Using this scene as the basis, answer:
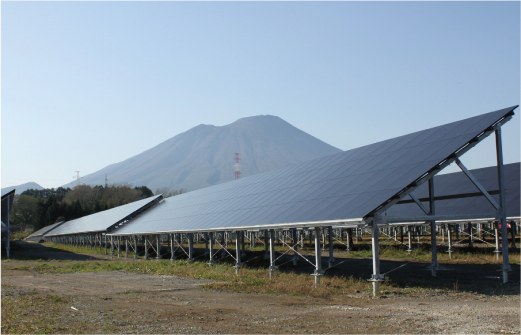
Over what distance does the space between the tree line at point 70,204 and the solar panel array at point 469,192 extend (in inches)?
3568

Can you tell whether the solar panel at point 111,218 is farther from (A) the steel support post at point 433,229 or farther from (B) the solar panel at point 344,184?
(A) the steel support post at point 433,229

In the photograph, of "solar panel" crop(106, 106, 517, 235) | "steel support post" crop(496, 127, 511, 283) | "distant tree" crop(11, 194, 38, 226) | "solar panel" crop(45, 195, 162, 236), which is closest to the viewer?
"solar panel" crop(106, 106, 517, 235)

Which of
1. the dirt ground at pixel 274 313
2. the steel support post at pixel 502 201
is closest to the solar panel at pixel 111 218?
the dirt ground at pixel 274 313

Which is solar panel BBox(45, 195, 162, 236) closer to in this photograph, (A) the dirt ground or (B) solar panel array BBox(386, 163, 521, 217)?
(B) solar panel array BBox(386, 163, 521, 217)

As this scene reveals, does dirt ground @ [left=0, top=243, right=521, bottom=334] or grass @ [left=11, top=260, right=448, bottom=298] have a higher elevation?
dirt ground @ [left=0, top=243, right=521, bottom=334]

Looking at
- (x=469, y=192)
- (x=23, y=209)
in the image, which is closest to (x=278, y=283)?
(x=469, y=192)

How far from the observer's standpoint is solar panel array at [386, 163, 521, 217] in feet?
102

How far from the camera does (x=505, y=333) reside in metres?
8.71

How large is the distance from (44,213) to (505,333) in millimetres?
122674

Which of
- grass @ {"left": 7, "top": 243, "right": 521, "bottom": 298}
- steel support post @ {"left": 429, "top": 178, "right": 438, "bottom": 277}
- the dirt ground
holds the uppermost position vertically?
steel support post @ {"left": 429, "top": 178, "right": 438, "bottom": 277}

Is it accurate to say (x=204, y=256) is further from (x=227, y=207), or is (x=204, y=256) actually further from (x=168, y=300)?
(x=168, y=300)

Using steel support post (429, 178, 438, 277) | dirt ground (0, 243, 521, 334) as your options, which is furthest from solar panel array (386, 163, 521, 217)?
dirt ground (0, 243, 521, 334)

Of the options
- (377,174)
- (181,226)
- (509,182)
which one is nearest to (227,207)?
(181,226)

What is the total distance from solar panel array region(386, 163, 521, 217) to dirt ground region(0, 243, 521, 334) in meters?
16.4
